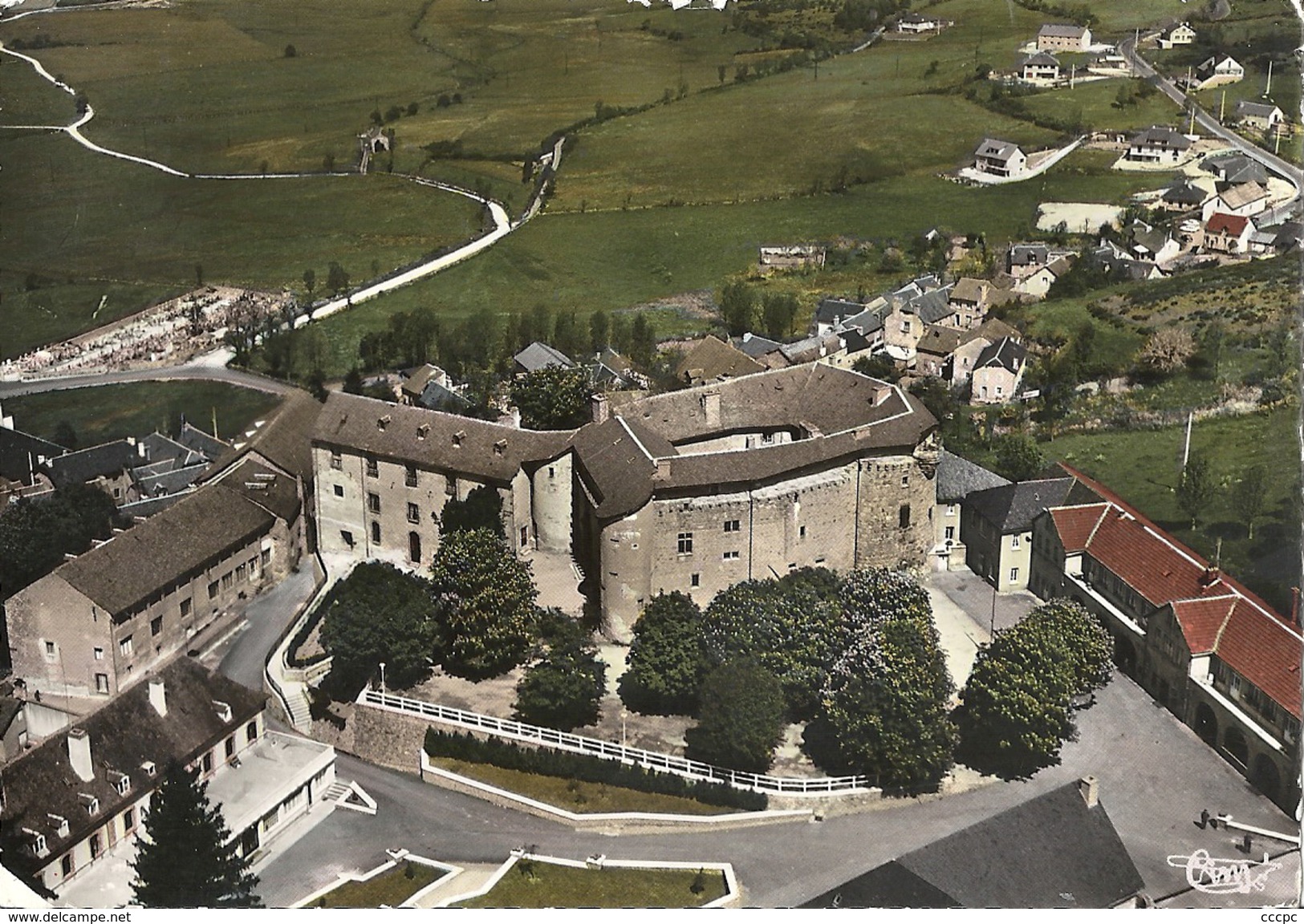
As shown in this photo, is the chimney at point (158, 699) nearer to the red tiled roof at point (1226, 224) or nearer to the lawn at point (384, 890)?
the lawn at point (384, 890)

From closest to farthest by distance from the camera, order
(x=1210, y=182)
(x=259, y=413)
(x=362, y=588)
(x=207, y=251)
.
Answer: (x=362, y=588), (x=259, y=413), (x=207, y=251), (x=1210, y=182)

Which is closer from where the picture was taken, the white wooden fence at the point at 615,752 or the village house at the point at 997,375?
the white wooden fence at the point at 615,752

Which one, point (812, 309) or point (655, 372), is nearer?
point (655, 372)

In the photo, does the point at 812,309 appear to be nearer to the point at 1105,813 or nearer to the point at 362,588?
the point at 362,588

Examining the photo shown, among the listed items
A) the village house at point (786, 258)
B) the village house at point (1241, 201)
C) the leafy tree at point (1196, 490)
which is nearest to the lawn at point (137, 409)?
the village house at point (786, 258)

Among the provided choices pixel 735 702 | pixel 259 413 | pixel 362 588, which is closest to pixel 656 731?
pixel 735 702

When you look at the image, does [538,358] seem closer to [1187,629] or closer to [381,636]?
[381,636]

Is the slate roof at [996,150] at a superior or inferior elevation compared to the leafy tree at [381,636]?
superior

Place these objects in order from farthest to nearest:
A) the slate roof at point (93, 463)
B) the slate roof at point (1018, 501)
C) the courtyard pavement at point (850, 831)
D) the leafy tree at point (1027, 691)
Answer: the slate roof at point (93, 463) → the slate roof at point (1018, 501) → the leafy tree at point (1027, 691) → the courtyard pavement at point (850, 831)
